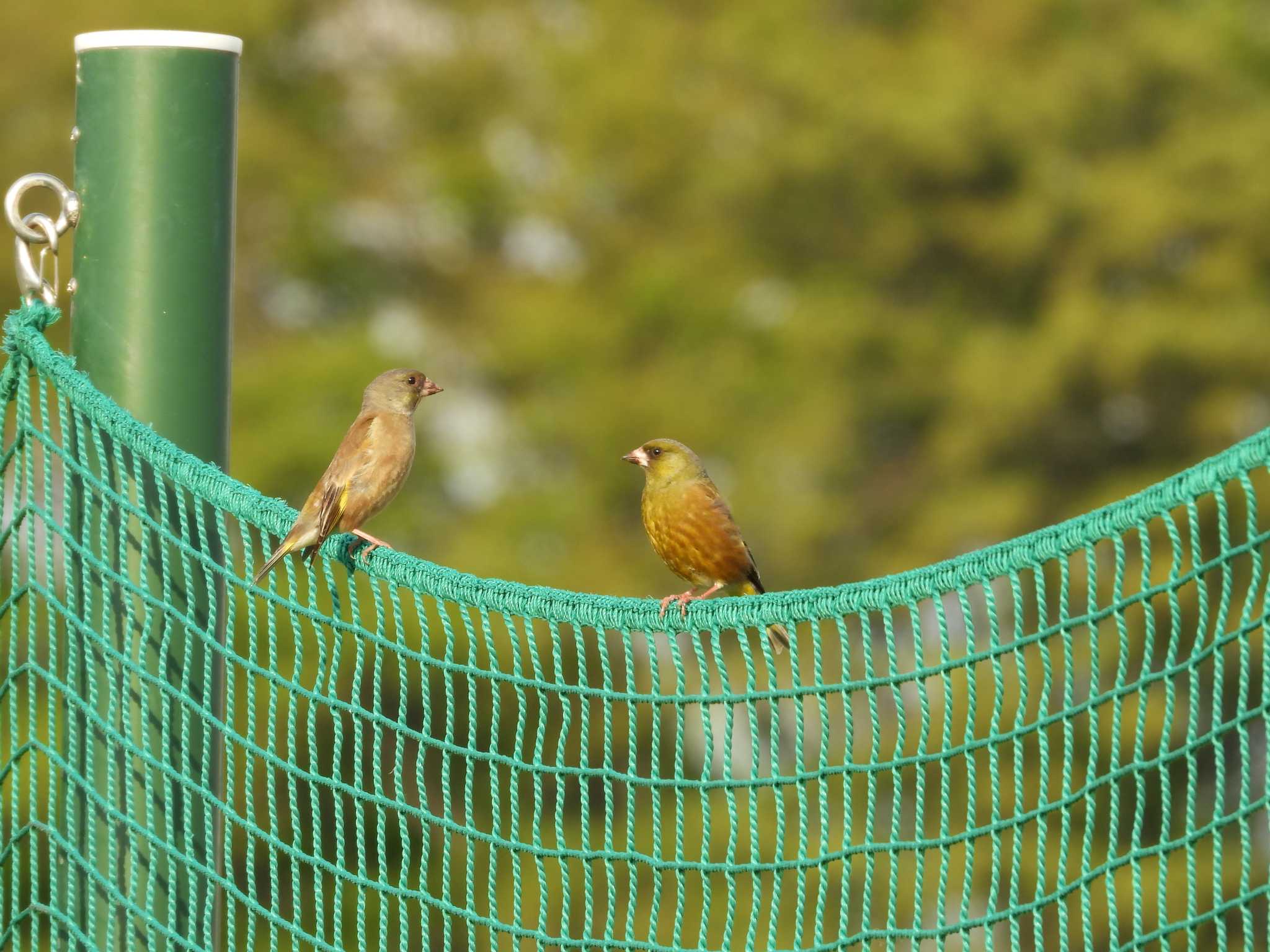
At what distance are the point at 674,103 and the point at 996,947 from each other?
1198 centimetres

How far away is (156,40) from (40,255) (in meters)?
0.49

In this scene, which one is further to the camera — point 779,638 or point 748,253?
point 748,253

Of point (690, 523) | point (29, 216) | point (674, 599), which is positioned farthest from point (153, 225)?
point (690, 523)

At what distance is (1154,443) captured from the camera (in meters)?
21.4

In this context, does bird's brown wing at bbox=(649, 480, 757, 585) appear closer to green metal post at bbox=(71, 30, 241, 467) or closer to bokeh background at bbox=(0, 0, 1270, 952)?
green metal post at bbox=(71, 30, 241, 467)

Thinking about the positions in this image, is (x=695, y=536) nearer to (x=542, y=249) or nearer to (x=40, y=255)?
(x=40, y=255)

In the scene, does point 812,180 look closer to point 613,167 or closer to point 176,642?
point 613,167

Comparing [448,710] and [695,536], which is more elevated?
[695,536]

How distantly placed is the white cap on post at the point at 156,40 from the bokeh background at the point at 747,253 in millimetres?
17065

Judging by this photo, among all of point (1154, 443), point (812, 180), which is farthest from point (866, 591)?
point (812, 180)

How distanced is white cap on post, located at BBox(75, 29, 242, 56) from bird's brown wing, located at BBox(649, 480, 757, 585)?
169cm

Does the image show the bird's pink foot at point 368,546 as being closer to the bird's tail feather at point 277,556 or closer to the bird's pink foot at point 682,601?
the bird's tail feather at point 277,556

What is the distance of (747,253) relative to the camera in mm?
24922

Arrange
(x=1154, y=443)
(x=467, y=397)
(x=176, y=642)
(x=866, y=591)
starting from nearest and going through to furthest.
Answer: (x=866, y=591) < (x=176, y=642) < (x=1154, y=443) < (x=467, y=397)
